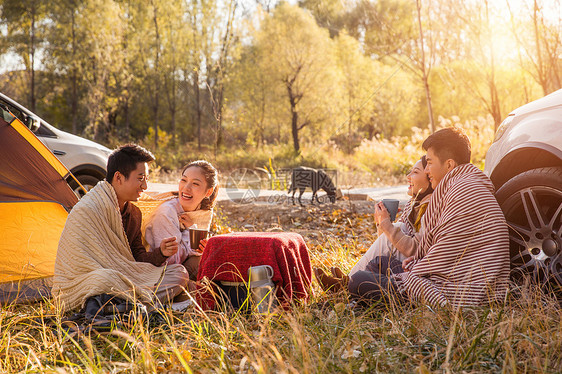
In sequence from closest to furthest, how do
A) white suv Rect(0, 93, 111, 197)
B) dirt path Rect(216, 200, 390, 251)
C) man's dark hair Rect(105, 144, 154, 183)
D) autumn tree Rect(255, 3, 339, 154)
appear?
man's dark hair Rect(105, 144, 154, 183) < white suv Rect(0, 93, 111, 197) < dirt path Rect(216, 200, 390, 251) < autumn tree Rect(255, 3, 339, 154)

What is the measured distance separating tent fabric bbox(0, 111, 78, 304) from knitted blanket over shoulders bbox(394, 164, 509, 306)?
115 inches

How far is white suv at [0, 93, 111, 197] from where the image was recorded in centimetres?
666

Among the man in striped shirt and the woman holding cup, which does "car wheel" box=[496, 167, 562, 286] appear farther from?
the woman holding cup

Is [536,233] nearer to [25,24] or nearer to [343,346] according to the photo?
[343,346]

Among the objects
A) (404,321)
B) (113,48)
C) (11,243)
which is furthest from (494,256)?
(113,48)

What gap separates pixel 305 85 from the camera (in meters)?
21.1

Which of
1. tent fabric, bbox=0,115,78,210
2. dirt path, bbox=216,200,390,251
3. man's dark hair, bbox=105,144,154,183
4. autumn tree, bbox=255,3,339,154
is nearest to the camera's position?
man's dark hair, bbox=105,144,154,183

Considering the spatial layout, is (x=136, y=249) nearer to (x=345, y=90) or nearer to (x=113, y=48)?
(x=113, y=48)

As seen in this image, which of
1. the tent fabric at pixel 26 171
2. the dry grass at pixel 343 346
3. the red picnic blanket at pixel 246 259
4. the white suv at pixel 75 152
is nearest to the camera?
the dry grass at pixel 343 346

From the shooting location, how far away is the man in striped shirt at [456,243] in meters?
3.11

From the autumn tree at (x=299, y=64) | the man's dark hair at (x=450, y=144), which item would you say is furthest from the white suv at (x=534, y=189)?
the autumn tree at (x=299, y=64)

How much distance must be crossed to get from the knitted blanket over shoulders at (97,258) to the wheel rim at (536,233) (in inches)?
94.3

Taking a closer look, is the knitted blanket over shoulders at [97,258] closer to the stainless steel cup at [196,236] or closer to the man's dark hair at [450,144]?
the stainless steel cup at [196,236]

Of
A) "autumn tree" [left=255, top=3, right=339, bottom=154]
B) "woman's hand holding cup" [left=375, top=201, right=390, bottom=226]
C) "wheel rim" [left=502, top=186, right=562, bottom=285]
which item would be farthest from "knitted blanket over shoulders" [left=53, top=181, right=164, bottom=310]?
"autumn tree" [left=255, top=3, right=339, bottom=154]
